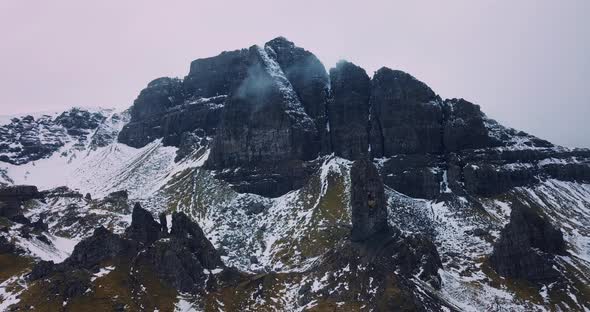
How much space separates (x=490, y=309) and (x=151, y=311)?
113m

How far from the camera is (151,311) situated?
198500mm

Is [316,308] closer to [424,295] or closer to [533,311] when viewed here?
[424,295]

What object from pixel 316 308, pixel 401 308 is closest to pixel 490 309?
pixel 401 308

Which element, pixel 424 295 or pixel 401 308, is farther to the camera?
pixel 424 295

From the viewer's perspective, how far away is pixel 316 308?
198 meters

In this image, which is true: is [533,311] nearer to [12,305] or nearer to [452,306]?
[452,306]

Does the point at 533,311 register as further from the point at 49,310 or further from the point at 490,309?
the point at 49,310

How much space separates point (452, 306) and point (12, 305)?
474 ft

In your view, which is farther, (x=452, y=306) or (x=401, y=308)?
(x=452, y=306)

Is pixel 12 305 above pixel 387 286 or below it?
below

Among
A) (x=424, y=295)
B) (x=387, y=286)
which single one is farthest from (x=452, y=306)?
(x=387, y=286)

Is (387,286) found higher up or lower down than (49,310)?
higher up

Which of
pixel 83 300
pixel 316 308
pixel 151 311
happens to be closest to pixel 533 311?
pixel 316 308

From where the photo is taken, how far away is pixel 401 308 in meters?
182
